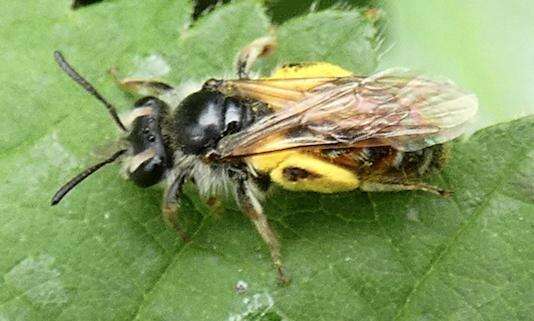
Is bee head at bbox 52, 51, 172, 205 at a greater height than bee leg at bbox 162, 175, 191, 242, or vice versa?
bee head at bbox 52, 51, 172, 205

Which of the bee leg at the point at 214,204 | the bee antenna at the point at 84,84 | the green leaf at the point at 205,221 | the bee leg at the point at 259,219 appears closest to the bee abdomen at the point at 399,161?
the green leaf at the point at 205,221

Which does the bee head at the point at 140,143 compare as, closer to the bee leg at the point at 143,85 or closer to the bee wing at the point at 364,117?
the bee leg at the point at 143,85

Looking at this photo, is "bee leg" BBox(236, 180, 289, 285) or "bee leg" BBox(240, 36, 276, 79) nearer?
"bee leg" BBox(236, 180, 289, 285)

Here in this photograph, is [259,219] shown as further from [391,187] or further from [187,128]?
[391,187]

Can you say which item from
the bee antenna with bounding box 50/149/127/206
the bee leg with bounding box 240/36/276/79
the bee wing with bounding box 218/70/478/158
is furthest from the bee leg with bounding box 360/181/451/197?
the bee antenna with bounding box 50/149/127/206

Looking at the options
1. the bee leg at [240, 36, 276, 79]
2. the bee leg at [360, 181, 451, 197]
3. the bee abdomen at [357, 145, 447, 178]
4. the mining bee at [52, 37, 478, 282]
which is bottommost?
the bee leg at [360, 181, 451, 197]

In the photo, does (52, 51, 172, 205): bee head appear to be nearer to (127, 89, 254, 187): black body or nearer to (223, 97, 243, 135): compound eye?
(127, 89, 254, 187): black body

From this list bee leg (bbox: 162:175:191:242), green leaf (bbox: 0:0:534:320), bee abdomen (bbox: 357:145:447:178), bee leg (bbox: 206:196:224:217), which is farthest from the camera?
bee leg (bbox: 206:196:224:217)

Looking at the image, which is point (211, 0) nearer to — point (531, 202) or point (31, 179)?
point (31, 179)
